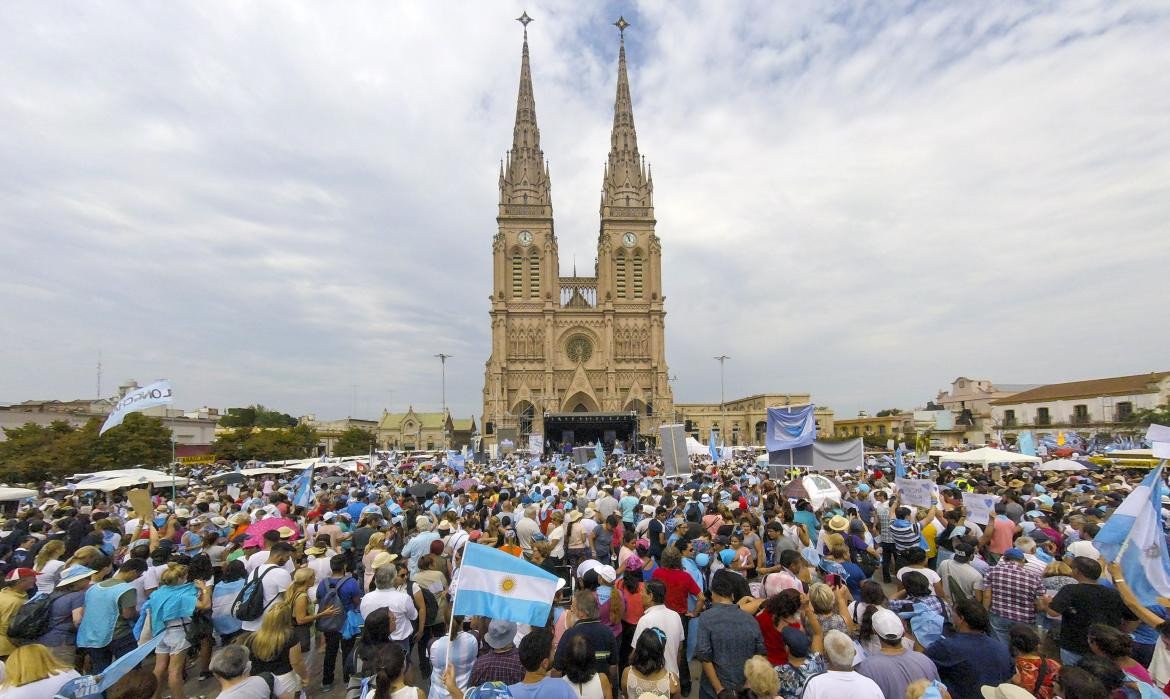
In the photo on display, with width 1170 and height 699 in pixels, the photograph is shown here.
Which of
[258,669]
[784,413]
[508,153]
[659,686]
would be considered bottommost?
[258,669]

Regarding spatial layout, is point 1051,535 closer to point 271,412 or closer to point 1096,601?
point 1096,601

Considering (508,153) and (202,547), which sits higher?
(508,153)

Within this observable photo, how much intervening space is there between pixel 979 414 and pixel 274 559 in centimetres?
6564

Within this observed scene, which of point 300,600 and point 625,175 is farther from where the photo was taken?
point 625,175

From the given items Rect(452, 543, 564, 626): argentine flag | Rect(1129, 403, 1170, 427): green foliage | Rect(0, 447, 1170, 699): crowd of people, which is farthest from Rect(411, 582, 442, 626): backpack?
Rect(1129, 403, 1170, 427): green foliage

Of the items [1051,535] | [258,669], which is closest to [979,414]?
[1051,535]

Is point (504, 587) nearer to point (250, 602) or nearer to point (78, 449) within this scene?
point (250, 602)

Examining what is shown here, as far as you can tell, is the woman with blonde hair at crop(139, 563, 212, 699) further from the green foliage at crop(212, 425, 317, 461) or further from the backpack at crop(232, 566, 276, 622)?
the green foliage at crop(212, 425, 317, 461)

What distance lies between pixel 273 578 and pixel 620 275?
204ft

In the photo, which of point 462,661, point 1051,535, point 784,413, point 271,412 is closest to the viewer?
point 462,661

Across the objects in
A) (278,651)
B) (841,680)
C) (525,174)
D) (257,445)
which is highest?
(525,174)

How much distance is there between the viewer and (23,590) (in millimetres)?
5480

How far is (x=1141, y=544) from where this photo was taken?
5027 mm

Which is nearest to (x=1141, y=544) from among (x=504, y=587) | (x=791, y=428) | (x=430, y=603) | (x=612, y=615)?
(x=612, y=615)
